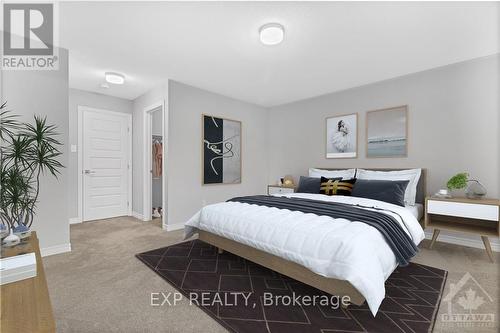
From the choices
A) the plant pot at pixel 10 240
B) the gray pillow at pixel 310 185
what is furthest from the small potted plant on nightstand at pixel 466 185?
the plant pot at pixel 10 240

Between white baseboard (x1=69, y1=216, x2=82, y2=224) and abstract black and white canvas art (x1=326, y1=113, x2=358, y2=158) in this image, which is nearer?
abstract black and white canvas art (x1=326, y1=113, x2=358, y2=158)

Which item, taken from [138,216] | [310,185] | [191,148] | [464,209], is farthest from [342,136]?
[138,216]

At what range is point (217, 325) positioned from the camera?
5.28 feet

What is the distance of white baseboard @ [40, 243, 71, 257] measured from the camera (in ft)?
9.02

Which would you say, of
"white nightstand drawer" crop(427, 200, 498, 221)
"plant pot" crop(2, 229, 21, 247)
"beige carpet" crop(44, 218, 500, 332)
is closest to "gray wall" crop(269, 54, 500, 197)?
"white nightstand drawer" crop(427, 200, 498, 221)

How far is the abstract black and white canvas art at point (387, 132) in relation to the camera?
364 centimetres

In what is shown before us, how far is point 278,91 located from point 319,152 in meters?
1.43

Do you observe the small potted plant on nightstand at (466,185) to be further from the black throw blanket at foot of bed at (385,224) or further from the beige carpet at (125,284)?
the black throw blanket at foot of bed at (385,224)

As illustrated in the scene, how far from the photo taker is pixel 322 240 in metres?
1.79

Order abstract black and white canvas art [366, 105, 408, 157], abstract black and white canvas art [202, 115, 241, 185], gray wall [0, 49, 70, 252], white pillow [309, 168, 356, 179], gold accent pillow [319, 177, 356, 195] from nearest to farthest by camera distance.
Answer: gray wall [0, 49, 70, 252] < gold accent pillow [319, 177, 356, 195] < abstract black and white canvas art [366, 105, 408, 157] < white pillow [309, 168, 356, 179] < abstract black and white canvas art [202, 115, 241, 185]

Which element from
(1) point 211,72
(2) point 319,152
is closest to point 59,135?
(1) point 211,72

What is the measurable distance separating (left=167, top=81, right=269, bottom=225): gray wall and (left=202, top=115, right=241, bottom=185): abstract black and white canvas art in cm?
12

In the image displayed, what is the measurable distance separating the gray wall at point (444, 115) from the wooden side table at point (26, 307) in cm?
418

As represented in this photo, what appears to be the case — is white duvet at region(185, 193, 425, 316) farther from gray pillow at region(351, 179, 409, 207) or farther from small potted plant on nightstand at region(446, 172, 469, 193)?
small potted plant on nightstand at region(446, 172, 469, 193)
